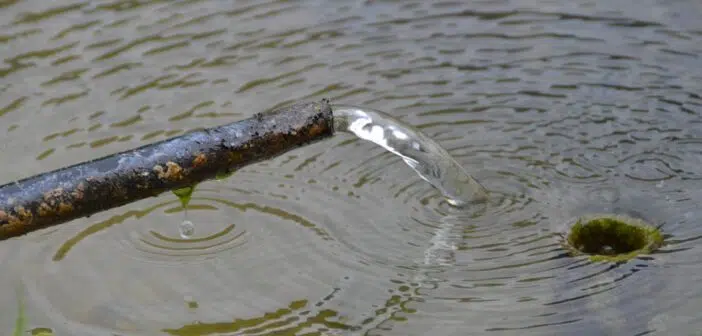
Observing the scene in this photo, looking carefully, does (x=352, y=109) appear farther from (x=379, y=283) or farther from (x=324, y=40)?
(x=324, y=40)

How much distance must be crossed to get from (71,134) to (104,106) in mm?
292

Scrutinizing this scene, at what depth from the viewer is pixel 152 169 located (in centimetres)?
283

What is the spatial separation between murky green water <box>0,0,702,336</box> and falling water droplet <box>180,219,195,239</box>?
5 centimetres

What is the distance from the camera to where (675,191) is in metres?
3.91

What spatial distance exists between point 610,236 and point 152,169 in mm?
1796

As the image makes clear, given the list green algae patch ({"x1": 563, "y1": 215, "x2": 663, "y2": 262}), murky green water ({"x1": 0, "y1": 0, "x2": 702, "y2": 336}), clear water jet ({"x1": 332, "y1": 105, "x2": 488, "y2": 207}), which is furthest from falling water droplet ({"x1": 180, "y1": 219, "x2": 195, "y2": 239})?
green algae patch ({"x1": 563, "y1": 215, "x2": 663, "y2": 262})

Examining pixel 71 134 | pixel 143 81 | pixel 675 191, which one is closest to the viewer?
pixel 675 191

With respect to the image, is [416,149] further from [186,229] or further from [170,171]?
[170,171]

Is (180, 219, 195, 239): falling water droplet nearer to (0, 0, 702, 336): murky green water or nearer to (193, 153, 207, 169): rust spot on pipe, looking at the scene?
(0, 0, 702, 336): murky green water

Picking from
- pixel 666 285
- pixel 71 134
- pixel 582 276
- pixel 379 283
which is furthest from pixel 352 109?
pixel 71 134

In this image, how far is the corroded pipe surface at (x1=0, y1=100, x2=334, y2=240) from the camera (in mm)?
2695

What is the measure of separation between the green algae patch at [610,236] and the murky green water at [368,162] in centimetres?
8

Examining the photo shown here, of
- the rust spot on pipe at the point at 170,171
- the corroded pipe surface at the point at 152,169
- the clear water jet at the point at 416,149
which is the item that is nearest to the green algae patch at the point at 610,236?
the clear water jet at the point at 416,149

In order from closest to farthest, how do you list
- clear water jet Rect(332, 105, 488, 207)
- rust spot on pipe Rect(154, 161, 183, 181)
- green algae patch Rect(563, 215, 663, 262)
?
rust spot on pipe Rect(154, 161, 183, 181) < clear water jet Rect(332, 105, 488, 207) < green algae patch Rect(563, 215, 663, 262)
